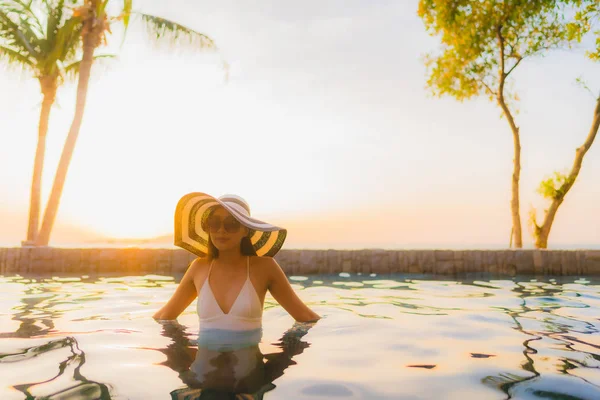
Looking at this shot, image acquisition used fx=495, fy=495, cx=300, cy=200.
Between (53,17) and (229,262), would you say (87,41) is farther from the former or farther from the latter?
(229,262)

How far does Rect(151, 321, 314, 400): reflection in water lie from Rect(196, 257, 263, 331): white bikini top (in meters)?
0.05

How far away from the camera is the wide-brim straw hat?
341 centimetres

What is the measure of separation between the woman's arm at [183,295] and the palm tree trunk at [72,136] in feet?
30.1

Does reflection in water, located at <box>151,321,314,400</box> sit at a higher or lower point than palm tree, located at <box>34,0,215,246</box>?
lower

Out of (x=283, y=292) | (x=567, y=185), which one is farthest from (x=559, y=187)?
(x=283, y=292)

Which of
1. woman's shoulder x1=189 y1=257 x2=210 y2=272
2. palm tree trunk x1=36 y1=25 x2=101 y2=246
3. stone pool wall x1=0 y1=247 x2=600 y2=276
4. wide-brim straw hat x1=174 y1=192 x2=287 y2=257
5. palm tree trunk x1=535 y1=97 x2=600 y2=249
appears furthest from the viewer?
palm tree trunk x1=535 y1=97 x2=600 y2=249

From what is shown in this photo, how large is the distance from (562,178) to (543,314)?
9317 millimetres

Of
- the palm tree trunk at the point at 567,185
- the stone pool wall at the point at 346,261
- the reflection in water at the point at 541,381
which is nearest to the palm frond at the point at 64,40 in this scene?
the stone pool wall at the point at 346,261

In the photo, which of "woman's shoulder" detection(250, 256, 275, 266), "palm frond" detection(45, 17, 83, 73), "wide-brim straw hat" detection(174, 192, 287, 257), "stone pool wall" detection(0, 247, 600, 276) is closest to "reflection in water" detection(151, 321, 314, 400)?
"woman's shoulder" detection(250, 256, 275, 266)

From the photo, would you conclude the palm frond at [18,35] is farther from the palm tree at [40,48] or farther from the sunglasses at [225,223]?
the sunglasses at [225,223]

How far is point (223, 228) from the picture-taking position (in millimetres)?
3414

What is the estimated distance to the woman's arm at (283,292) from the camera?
360cm

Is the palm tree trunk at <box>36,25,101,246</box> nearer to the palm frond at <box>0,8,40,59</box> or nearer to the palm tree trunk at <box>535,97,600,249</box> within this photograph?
the palm frond at <box>0,8,40,59</box>

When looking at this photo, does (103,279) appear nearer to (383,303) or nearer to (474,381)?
(383,303)
